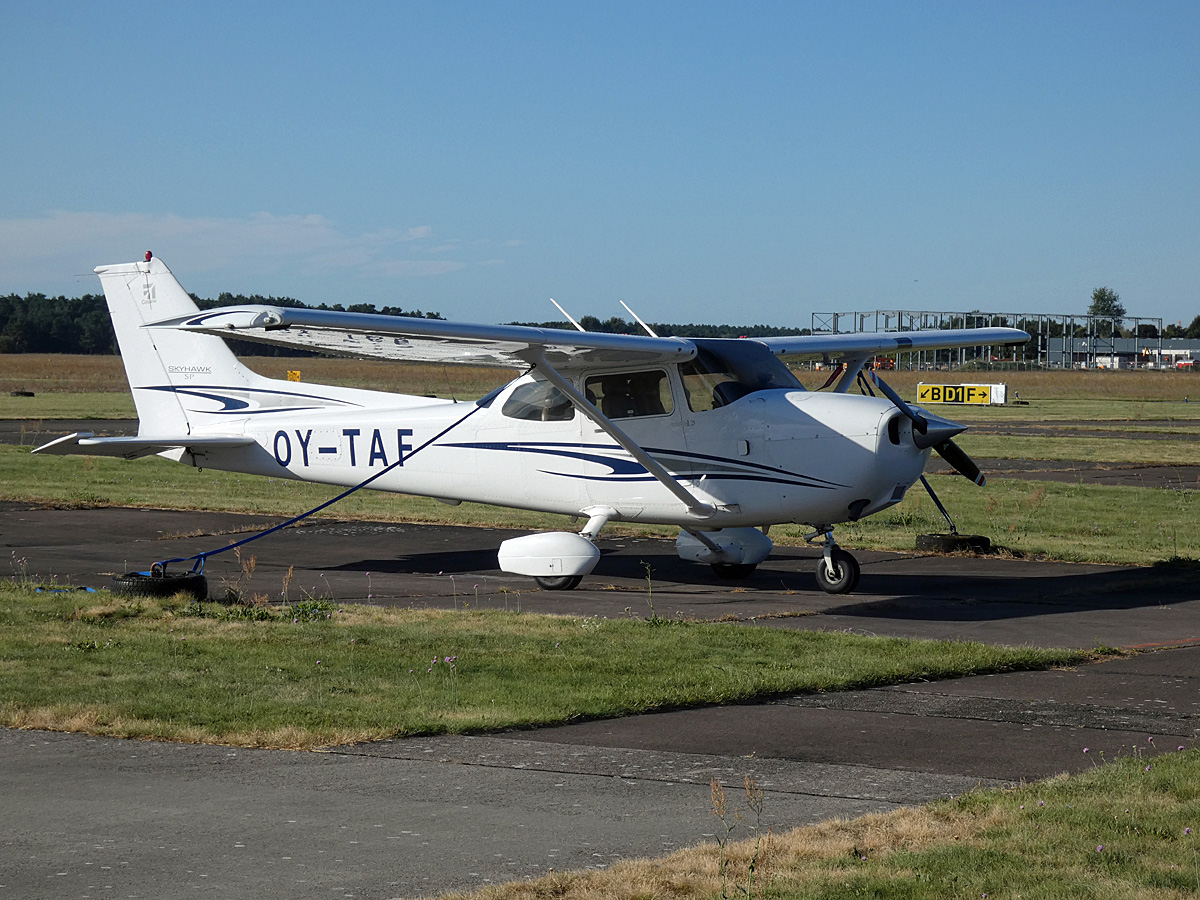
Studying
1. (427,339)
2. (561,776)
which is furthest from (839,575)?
(561,776)

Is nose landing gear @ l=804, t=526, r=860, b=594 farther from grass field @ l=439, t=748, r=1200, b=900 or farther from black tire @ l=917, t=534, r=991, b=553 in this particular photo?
grass field @ l=439, t=748, r=1200, b=900

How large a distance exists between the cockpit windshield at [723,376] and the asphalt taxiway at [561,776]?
242cm

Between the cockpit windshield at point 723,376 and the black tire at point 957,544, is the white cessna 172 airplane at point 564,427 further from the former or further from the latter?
the black tire at point 957,544

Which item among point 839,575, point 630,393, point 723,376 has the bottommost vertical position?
point 839,575

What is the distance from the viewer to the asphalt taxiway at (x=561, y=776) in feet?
15.9

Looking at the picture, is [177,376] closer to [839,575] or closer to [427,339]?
[427,339]

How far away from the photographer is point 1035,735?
7.08 m

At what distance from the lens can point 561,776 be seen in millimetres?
6219

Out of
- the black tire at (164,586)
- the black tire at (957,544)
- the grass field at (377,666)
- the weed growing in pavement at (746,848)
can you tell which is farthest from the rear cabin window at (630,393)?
the weed growing in pavement at (746,848)

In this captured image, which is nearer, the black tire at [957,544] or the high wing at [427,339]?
the high wing at [427,339]

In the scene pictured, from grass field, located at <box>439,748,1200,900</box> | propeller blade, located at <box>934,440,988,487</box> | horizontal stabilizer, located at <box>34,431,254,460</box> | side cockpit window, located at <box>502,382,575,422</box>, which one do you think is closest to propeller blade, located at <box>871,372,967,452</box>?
propeller blade, located at <box>934,440,988,487</box>

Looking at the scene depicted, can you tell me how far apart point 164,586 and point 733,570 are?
Answer: 5.91 meters

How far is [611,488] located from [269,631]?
4508 mm

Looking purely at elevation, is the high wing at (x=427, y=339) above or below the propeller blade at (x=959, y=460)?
above
